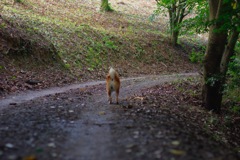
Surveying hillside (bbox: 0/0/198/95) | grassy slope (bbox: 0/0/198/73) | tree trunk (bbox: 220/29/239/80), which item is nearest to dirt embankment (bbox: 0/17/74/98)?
hillside (bbox: 0/0/198/95)

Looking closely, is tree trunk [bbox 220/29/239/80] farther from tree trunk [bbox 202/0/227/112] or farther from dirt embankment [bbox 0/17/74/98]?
dirt embankment [bbox 0/17/74/98]

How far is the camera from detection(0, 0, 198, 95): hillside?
15.0 m

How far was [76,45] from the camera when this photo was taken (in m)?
21.5

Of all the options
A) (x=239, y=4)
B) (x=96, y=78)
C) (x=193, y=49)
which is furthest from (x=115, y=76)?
(x=193, y=49)

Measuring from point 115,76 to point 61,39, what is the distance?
43.4 feet

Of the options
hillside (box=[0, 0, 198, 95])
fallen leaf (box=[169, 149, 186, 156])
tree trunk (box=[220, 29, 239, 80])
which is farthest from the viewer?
hillside (box=[0, 0, 198, 95])

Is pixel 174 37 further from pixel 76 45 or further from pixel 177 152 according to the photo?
pixel 177 152

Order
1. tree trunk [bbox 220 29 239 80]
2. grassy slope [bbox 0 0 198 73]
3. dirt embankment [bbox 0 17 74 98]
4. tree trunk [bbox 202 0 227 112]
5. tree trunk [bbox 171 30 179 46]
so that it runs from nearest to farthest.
A: tree trunk [bbox 202 0 227 112], tree trunk [bbox 220 29 239 80], dirt embankment [bbox 0 17 74 98], grassy slope [bbox 0 0 198 73], tree trunk [bbox 171 30 179 46]

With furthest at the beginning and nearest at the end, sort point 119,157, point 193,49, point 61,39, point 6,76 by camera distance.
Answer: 1. point 193,49
2. point 61,39
3. point 6,76
4. point 119,157

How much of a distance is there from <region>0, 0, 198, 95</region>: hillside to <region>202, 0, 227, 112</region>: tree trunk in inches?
321

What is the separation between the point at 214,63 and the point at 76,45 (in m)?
13.7

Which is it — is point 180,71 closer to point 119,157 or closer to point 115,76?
point 115,76

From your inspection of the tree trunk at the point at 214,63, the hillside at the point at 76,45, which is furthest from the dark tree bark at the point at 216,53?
the hillside at the point at 76,45

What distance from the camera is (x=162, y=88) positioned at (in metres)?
14.1
